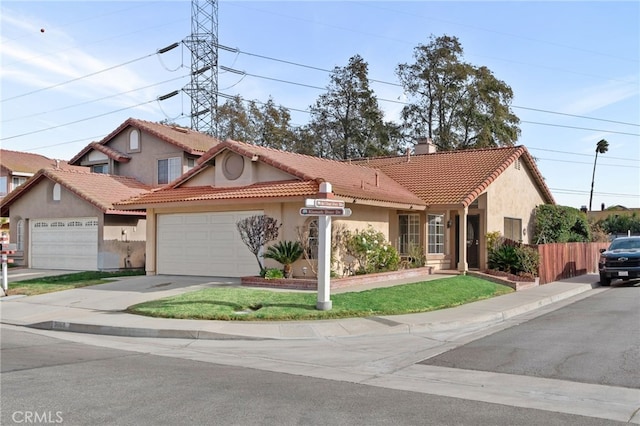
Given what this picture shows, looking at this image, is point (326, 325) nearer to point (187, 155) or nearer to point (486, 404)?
point (486, 404)

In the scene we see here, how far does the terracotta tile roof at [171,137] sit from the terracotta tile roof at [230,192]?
7.31 m

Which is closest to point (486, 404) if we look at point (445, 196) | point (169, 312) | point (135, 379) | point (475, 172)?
point (135, 379)

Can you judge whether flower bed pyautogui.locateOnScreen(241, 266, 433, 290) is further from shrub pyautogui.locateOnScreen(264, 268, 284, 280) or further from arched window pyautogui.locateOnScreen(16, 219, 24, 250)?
arched window pyautogui.locateOnScreen(16, 219, 24, 250)

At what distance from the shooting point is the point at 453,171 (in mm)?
25062

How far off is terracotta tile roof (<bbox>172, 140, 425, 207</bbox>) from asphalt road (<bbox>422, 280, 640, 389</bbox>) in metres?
7.44

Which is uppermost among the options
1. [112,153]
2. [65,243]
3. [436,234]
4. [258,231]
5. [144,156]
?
[112,153]

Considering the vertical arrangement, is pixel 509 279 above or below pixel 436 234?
below

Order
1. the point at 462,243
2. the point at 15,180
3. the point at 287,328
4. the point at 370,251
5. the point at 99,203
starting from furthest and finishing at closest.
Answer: the point at 15,180 → the point at 99,203 → the point at 462,243 → the point at 370,251 → the point at 287,328

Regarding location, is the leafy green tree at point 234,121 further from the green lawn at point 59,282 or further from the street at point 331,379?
the street at point 331,379

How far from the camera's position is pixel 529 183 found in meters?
27.3

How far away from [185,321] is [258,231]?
6.09 m

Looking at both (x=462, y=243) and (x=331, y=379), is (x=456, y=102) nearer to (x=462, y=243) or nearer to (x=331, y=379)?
(x=462, y=243)

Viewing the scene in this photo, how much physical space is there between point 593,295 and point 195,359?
1504cm

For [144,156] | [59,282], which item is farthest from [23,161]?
[59,282]
